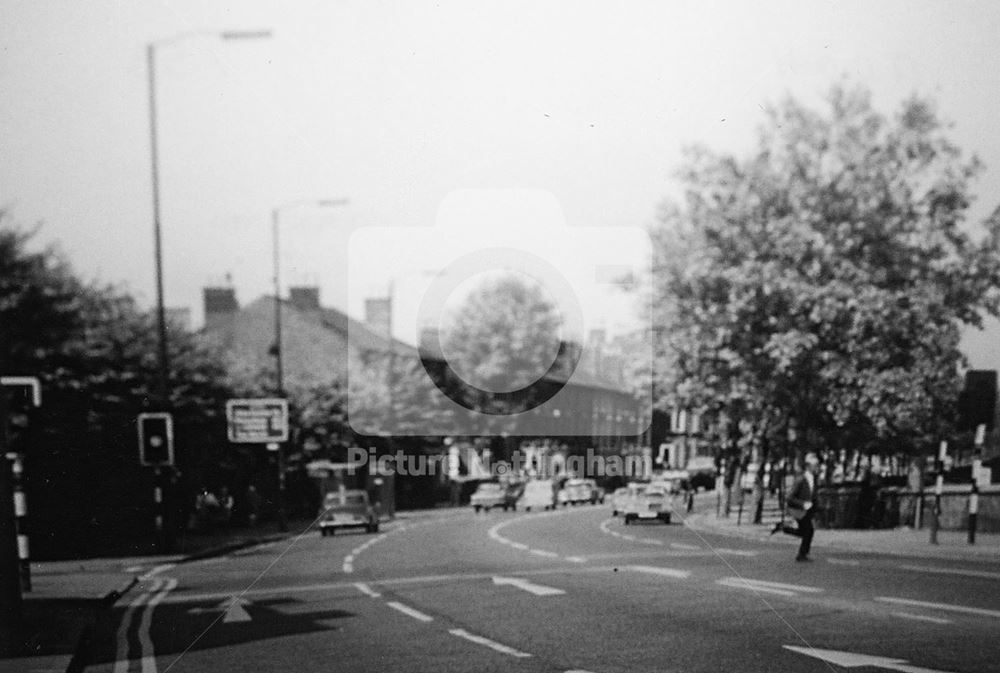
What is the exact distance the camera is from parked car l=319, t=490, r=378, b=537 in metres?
30.9

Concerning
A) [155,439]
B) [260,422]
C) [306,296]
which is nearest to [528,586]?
[306,296]

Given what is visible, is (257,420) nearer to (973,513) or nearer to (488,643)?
(973,513)

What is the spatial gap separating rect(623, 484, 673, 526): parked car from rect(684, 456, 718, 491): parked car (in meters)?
0.59

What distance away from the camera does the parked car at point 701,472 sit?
A: 810 inches

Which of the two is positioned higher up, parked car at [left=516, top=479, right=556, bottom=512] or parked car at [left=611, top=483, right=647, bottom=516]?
parked car at [left=611, top=483, right=647, bottom=516]

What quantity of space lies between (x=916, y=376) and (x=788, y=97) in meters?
10.4

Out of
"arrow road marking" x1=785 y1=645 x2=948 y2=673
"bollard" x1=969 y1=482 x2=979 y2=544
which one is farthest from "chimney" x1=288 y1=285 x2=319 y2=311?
"bollard" x1=969 y1=482 x2=979 y2=544

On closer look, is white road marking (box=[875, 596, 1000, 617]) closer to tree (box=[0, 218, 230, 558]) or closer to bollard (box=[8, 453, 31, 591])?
bollard (box=[8, 453, 31, 591])

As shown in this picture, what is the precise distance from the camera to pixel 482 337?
38.2 feet

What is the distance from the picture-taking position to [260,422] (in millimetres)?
26297

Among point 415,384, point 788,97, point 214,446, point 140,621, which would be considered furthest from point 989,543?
point 214,446

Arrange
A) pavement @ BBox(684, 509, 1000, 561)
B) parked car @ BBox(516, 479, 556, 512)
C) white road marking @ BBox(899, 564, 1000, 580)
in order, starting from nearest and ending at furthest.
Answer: white road marking @ BBox(899, 564, 1000, 580) < pavement @ BBox(684, 509, 1000, 561) < parked car @ BBox(516, 479, 556, 512)

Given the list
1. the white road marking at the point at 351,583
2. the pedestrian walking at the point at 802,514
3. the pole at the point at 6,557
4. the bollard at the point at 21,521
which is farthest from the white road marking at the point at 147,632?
the pedestrian walking at the point at 802,514

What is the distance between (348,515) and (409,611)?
20.8 meters
